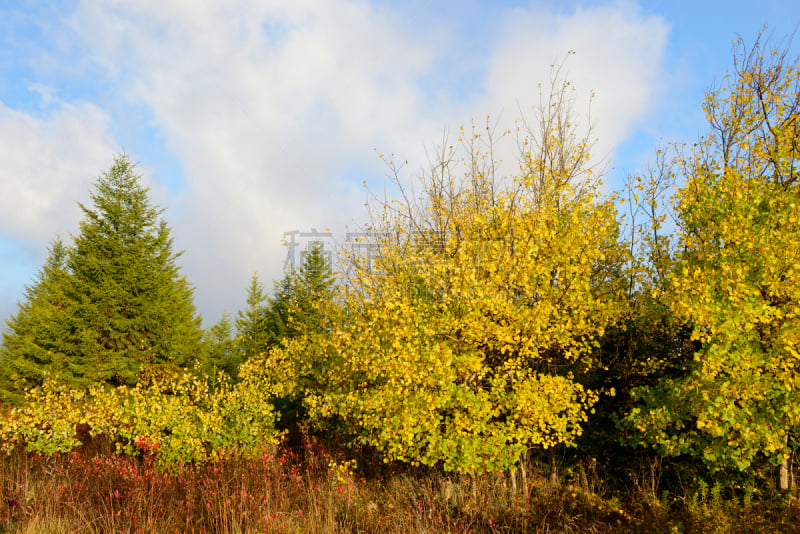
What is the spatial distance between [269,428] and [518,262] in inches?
278

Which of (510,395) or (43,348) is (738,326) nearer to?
(510,395)

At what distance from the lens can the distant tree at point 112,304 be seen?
19.3 meters

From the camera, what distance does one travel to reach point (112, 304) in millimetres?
19766

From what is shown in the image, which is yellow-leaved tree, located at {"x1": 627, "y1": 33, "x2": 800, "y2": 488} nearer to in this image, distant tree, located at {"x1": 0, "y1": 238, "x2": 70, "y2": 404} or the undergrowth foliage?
the undergrowth foliage

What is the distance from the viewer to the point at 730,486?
8891 mm

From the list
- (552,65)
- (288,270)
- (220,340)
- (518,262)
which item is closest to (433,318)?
(518,262)

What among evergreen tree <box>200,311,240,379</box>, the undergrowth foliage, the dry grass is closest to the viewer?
the dry grass

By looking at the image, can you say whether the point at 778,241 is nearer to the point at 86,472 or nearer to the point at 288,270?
the point at 86,472

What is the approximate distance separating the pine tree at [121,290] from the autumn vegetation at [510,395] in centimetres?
938

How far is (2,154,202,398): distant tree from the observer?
1933 centimetres

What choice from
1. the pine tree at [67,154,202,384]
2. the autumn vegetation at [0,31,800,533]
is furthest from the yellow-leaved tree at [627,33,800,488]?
the pine tree at [67,154,202,384]

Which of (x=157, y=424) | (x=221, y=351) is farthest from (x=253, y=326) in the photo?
(x=157, y=424)

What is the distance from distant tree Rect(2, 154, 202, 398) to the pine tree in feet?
0.13

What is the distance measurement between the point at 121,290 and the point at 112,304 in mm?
729
